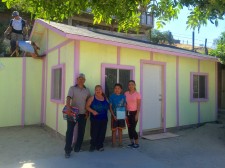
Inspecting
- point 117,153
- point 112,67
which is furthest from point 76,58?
point 117,153

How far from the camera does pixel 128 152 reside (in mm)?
7184

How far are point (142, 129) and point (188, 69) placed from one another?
3.26 meters

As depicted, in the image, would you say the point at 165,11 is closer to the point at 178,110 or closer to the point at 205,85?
the point at 178,110

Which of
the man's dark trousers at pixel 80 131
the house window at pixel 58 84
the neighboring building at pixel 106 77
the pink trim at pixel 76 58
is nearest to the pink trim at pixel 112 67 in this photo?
the neighboring building at pixel 106 77

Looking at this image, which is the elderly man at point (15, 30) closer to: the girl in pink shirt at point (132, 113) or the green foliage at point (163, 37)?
the girl in pink shirt at point (132, 113)

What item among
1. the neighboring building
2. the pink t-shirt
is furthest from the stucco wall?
the pink t-shirt

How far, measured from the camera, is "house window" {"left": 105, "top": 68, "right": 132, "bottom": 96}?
27.1 feet

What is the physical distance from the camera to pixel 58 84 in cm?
912

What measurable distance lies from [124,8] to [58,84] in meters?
5.56

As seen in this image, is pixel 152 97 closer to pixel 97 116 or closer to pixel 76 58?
pixel 97 116

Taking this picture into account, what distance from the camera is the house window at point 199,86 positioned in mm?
10953

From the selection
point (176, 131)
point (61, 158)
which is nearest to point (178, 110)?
point (176, 131)

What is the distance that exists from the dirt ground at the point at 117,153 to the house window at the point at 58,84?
1205 mm

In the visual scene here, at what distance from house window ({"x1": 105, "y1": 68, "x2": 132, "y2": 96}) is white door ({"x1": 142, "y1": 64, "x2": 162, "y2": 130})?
2.39 ft
